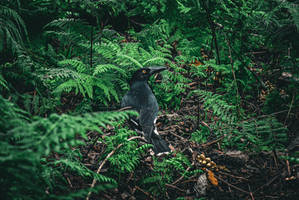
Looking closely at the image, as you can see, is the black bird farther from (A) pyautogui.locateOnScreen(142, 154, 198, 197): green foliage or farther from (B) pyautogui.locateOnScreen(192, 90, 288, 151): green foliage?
(B) pyautogui.locateOnScreen(192, 90, 288, 151): green foliage

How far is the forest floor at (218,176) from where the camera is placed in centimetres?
222

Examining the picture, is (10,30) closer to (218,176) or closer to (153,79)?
(153,79)

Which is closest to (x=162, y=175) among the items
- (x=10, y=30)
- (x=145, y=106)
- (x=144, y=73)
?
(x=145, y=106)

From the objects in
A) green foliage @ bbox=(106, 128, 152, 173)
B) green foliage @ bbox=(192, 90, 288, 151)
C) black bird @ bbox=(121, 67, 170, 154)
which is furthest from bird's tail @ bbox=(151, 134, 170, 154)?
green foliage @ bbox=(192, 90, 288, 151)

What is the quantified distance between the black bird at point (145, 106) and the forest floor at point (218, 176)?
0.20 meters

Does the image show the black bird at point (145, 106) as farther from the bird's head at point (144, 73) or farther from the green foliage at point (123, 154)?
the green foliage at point (123, 154)

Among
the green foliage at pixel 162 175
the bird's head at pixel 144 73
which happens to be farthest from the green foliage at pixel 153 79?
the bird's head at pixel 144 73

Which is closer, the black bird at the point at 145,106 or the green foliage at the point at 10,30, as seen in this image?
the green foliage at the point at 10,30

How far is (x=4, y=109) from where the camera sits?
143cm

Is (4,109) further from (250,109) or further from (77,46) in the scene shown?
(250,109)

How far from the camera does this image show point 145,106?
9.76 ft

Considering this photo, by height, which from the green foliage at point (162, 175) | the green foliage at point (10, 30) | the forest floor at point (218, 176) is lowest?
the forest floor at point (218, 176)

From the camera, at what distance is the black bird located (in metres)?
2.67

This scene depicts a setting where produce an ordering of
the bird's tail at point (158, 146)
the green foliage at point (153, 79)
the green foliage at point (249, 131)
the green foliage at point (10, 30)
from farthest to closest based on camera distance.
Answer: the bird's tail at point (158, 146) < the green foliage at point (10, 30) < the green foliage at point (153, 79) < the green foliage at point (249, 131)
